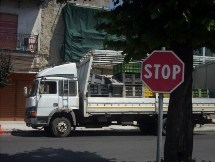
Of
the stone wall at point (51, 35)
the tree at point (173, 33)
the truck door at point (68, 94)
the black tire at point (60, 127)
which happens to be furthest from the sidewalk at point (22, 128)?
the tree at point (173, 33)

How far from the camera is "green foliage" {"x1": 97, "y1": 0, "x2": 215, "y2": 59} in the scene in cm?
622

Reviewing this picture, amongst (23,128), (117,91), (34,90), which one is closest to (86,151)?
(34,90)

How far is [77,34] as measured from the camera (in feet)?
83.5

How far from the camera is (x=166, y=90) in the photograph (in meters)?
5.55

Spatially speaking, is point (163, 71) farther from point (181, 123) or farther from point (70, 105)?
point (70, 105)

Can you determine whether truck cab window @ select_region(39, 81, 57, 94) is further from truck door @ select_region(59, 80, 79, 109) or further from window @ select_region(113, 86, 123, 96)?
window @ select_region(113, 86, 123, 96)

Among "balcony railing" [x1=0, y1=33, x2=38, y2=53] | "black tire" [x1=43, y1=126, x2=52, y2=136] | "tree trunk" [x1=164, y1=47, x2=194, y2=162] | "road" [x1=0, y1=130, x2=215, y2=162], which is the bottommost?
"road" [x1=0, y1=130, x2=215, y2=162]

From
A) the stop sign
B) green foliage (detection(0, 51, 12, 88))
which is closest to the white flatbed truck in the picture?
green foliage (detection(0, 51, 12, 88))

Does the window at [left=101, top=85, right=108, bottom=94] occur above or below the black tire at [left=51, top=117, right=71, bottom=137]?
above

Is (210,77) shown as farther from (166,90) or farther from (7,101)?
(166,90)

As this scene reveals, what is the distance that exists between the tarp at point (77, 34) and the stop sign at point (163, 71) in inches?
772

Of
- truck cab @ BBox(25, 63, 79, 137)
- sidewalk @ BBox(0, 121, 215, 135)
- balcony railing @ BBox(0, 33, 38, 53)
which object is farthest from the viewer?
balcony railing @ BBox(0, 33, 38, 53)

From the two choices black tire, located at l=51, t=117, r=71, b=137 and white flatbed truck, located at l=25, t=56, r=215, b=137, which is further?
white flatbed truck, located at l=25, t=56, r=215, b=137

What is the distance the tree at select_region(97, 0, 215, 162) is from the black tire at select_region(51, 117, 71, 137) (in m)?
9.26
